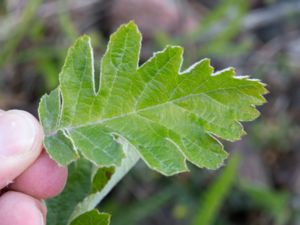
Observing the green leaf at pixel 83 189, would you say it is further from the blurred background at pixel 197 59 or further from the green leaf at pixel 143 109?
the blurred background at pixel 197 59

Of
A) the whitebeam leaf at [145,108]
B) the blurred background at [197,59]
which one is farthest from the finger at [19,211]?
the blurred background at [197,59]

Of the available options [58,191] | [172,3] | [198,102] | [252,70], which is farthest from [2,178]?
[172,3]

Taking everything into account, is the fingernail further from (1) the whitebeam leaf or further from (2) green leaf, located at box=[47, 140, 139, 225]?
(2) green leaf, located at box=[47, 140, 139, 225]

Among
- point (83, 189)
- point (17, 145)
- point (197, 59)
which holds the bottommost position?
point (197, 59)

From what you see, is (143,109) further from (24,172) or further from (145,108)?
(24,172)

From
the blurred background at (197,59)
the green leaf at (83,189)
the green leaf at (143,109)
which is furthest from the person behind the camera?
the blurred background at (197,59)

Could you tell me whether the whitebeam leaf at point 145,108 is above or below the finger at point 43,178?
above

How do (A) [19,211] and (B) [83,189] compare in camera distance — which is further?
(B) [83,189]

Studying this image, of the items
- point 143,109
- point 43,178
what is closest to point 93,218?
point 43,178
